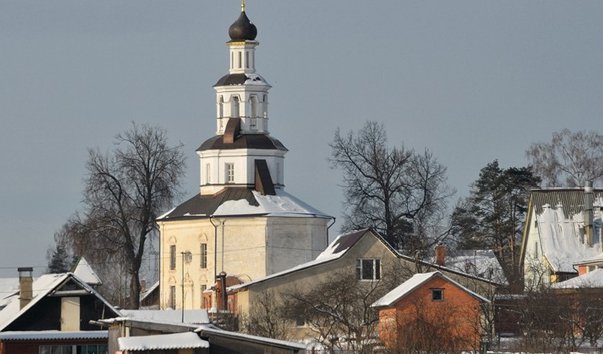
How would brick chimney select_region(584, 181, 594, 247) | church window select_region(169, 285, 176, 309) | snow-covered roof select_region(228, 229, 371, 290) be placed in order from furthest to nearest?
church window select_region(169, 285, 176, 309) → brick chimney select_region(584, 181, 594, 247) → snow-covered roof select_region(228, 229, 371, 290)

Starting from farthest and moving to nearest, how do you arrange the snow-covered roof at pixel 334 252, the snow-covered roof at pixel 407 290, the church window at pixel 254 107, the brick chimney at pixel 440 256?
the church window at pixel 254 107 → the brick chimney at pixel 440 256 → the snow-covered roof at pixel 334 252 → the snow-covered roof at pixel 407 290

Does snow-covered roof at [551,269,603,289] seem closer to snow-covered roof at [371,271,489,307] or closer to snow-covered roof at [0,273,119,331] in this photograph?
snow-covered roof at [371,271,489,307]

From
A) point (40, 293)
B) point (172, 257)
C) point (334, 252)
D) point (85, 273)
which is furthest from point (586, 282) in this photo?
point (172, 257)

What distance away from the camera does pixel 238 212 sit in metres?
93.3

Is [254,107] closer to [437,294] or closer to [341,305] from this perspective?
[341,305]

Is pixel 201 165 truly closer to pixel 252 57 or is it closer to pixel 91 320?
pixel 252 57

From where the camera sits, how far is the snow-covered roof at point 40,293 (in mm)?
66438

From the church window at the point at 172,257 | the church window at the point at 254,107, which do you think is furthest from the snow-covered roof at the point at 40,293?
the church window at the point at 254,107

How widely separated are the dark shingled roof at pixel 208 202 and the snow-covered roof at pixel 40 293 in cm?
2190

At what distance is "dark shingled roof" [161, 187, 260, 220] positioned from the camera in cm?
9417

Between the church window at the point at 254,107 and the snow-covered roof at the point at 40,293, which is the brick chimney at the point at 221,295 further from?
the church window at the point at 254,107

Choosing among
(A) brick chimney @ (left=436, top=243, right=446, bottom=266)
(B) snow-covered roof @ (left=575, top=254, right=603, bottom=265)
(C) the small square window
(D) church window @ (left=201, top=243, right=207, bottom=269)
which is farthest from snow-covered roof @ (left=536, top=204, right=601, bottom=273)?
(D) church window @ (left=201, top=243, right=207, bottom=269)

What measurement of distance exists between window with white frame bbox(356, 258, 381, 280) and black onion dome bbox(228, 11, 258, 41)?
2076 centimetres

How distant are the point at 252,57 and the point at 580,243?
69.5 feet
